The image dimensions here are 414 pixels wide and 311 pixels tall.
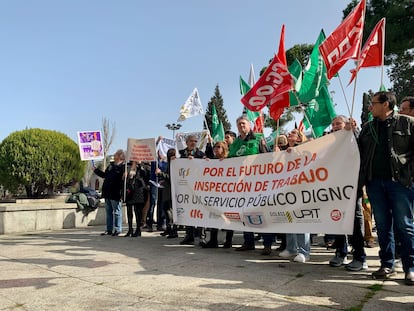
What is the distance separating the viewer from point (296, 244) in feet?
18.4

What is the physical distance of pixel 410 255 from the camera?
3.97 m

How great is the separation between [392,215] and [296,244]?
174 centimetres

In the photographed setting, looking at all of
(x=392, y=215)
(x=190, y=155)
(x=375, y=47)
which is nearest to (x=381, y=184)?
(x=392, y=215)

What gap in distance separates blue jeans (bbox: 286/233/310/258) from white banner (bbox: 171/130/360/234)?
375 mm

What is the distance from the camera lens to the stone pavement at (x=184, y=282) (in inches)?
132

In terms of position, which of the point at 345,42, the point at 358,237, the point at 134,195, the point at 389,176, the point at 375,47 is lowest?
the point at 358,237

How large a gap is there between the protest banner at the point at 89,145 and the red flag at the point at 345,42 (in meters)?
6.48

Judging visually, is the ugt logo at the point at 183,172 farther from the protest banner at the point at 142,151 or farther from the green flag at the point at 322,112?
the green flag at the point at 322,112

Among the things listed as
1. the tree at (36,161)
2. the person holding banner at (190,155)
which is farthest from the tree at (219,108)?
the person holding banner at (190,155)

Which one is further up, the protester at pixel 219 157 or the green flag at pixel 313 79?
the green flag at pixel 313 79

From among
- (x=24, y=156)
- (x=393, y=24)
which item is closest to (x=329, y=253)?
(x=24, y=156)

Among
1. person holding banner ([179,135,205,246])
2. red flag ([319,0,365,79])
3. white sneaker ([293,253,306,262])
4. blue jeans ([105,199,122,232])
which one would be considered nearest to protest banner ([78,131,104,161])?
blue jeans ([105,199,122,232])

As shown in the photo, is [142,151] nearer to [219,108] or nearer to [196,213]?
[196,213]

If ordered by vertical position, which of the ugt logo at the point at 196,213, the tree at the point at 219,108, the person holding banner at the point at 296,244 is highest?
the tree at the point at 219,108
